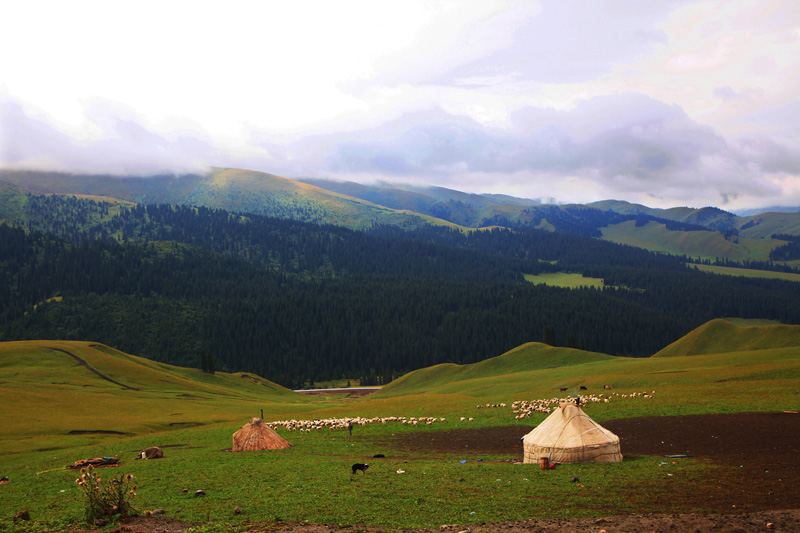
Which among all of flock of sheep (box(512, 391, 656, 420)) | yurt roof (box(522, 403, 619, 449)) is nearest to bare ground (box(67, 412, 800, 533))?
yurt roof (box(522, 403, 619, 449))

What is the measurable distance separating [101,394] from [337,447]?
56.5 m

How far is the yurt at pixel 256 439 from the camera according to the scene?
1471 inches

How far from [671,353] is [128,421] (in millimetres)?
96053

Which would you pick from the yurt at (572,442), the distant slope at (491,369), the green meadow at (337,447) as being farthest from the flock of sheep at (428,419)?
the distant slope at (491,369)

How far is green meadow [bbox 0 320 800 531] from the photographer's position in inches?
760

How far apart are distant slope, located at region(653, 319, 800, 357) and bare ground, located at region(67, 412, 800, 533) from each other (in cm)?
6822

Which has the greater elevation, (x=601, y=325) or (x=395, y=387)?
(x=601, y=325)

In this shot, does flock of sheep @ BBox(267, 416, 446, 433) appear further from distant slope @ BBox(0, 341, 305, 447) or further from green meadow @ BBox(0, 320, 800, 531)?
distant slope @ BBox(0, 341, 305, 447)

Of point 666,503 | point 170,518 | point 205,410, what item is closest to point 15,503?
point 170,518

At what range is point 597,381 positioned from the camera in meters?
65.6

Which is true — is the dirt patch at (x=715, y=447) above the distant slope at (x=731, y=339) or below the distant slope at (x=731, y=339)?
below

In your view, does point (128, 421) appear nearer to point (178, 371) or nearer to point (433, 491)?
point (433, 491)

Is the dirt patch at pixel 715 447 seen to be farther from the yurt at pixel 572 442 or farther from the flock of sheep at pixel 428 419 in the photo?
the flock of sheep at pixel 428 419

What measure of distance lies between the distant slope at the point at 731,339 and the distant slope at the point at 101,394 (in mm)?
78875
